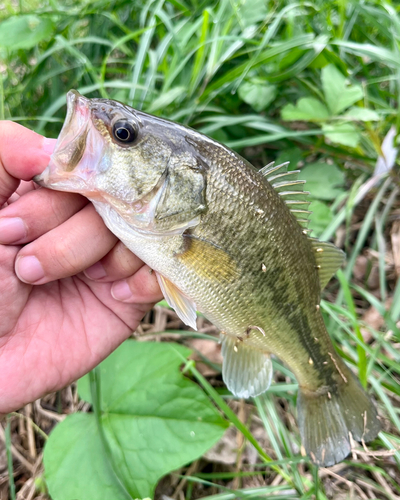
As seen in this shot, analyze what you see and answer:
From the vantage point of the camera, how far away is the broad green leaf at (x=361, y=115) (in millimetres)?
2136

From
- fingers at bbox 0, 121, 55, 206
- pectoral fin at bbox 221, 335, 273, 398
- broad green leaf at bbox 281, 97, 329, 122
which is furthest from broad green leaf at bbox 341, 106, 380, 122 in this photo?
fingers at bbox 0, 121, 55, 206

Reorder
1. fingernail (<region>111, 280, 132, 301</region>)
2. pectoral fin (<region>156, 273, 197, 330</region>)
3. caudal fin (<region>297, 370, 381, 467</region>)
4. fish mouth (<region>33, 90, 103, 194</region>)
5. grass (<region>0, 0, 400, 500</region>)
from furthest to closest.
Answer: grass (<region>0, 0, 400, 500</region>) → caudal fin (<region>297, 370, 381, 467</region>) → fingernail (<region>111, 280, 132, 301</region>) → pectoral fin (<region>156, 273, 197, 330</region>) → fish mouth (<region>33, 90, 103, 194</region>)

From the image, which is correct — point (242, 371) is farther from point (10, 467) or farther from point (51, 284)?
point (10, 467)

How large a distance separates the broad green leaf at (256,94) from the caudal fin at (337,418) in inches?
64.5

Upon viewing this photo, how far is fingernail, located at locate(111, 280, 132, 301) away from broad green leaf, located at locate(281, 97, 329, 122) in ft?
4.45

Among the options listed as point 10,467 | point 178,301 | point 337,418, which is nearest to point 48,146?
point 178,301

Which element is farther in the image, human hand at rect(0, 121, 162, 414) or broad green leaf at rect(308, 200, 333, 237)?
broad green leaf at rect(308, 200, 333, 237)

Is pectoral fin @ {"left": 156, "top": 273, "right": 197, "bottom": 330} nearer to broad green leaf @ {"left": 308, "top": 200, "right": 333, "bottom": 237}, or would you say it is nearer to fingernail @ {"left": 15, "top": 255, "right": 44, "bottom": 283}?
fingernail @ {"left": 15, "top": 255, "right": 44, "bottom": 283}

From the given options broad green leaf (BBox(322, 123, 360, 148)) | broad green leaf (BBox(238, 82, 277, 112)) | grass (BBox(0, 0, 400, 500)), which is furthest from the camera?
broad green leaf (BBox(238, 82, 277, 112))

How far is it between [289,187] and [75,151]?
85 centimetres

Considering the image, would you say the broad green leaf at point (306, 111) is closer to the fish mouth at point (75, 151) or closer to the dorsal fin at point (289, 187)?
the dorsal fin at point (289, 187)

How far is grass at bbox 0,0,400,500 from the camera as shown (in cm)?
183

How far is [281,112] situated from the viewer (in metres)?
2.24

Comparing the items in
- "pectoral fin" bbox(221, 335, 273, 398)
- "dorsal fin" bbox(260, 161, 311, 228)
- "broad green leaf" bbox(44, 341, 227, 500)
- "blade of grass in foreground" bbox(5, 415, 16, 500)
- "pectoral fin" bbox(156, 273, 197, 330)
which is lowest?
"blade of grass in foreground" bbox(5, 415, 16, 500)
